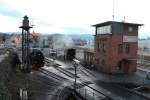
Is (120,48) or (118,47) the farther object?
(120,48)

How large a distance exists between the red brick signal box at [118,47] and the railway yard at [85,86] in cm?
254

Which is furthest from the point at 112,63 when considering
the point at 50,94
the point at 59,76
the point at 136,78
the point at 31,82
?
the point at 50,94

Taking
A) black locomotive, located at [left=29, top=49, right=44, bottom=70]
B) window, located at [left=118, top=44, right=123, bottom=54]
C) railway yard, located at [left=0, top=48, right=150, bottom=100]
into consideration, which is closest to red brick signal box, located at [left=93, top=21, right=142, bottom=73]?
window, located at [left=118, top=44, right=123, bottom=54]

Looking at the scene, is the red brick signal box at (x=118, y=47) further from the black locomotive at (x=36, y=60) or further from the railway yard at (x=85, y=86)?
the black locomotive at (x=36, y=60)

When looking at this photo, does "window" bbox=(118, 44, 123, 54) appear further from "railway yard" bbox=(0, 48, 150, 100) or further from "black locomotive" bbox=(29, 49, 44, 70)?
"black locomotive" bbox=(29, 49, 44, 70)

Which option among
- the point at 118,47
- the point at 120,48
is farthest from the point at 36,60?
the point at 120,48

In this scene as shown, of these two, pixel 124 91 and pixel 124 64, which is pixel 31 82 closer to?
pixel 124 91

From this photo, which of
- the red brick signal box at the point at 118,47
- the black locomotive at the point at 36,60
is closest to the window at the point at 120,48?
the red brick signal box at the point at 118,47

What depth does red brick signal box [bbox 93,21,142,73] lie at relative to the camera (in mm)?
50438

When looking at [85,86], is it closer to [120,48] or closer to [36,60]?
[120,48]

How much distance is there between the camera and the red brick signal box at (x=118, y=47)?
5044 cm

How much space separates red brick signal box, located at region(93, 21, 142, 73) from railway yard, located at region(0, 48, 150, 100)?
2.54 metres

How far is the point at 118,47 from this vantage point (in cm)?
5128

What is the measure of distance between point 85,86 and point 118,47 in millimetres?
15954
